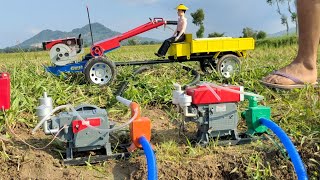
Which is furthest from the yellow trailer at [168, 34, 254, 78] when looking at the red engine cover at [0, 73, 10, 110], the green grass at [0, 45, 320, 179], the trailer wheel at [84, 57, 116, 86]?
the red engine cover at [0, 73, 10, 110]

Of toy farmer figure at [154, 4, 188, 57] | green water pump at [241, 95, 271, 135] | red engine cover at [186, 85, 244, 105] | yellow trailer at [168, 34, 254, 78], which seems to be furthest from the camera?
toy farmer figure at [154, 4, 188, 57]

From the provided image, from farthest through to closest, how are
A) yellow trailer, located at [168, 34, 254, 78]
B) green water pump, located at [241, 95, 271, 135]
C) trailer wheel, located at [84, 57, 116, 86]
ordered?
1. yellow trailer, located at [168, 34, 254, 78]
2. trailer wheel, located at [84, 57, 116, 86]
3. green water pump, located at [241, 95, 271, 135]

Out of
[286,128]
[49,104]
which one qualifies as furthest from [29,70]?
[286,128]

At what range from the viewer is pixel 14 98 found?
9.47ft

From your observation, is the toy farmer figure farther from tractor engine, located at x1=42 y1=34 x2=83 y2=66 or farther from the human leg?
the human leg

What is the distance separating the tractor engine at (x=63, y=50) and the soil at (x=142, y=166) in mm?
1895

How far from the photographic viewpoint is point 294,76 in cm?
Answer: 282

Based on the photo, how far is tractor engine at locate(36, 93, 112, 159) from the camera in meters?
2.16

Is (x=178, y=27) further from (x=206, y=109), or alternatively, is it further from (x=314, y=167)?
(x=314, y=167)

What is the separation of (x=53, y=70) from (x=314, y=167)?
9.23 ft

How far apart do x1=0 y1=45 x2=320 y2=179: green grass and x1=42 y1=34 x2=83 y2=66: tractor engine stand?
0.59 ft

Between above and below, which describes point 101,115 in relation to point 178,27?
below

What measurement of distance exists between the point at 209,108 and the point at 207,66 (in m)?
2.33

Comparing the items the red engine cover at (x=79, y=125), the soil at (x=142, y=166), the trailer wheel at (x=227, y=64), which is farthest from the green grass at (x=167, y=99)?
the red engine cover at (x=79, y=125)
